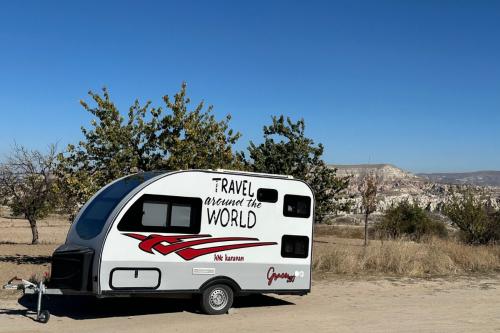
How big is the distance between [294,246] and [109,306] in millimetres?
3711

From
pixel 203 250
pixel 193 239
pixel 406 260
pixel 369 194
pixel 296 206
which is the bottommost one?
pixel 406 260

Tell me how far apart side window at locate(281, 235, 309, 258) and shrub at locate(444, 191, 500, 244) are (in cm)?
2137

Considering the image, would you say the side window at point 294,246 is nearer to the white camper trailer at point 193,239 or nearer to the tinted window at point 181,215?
the white camper trailer at point 193,239

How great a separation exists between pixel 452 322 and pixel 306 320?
8.68 ft

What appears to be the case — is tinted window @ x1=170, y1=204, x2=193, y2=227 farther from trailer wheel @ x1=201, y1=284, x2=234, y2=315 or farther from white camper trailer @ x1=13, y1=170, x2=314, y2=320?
trailer wheel @ x1=201, y1=284, x2=234, y2=315

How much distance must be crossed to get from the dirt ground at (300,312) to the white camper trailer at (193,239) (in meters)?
0.55

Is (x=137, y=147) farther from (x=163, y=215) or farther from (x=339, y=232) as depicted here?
(x=339, y=232)

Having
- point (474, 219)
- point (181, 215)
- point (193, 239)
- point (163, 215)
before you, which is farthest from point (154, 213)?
point (474, 219)

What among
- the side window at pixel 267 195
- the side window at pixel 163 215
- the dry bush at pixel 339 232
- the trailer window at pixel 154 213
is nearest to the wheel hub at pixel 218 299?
the side window at pixel 163 215

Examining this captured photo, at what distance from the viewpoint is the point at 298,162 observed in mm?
24922

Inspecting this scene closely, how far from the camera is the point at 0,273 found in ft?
47.6

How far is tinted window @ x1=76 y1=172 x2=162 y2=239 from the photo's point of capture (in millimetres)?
9820

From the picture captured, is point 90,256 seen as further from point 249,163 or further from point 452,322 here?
point 249,163

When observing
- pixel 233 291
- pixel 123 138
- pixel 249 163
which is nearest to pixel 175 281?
pixel 233 291
